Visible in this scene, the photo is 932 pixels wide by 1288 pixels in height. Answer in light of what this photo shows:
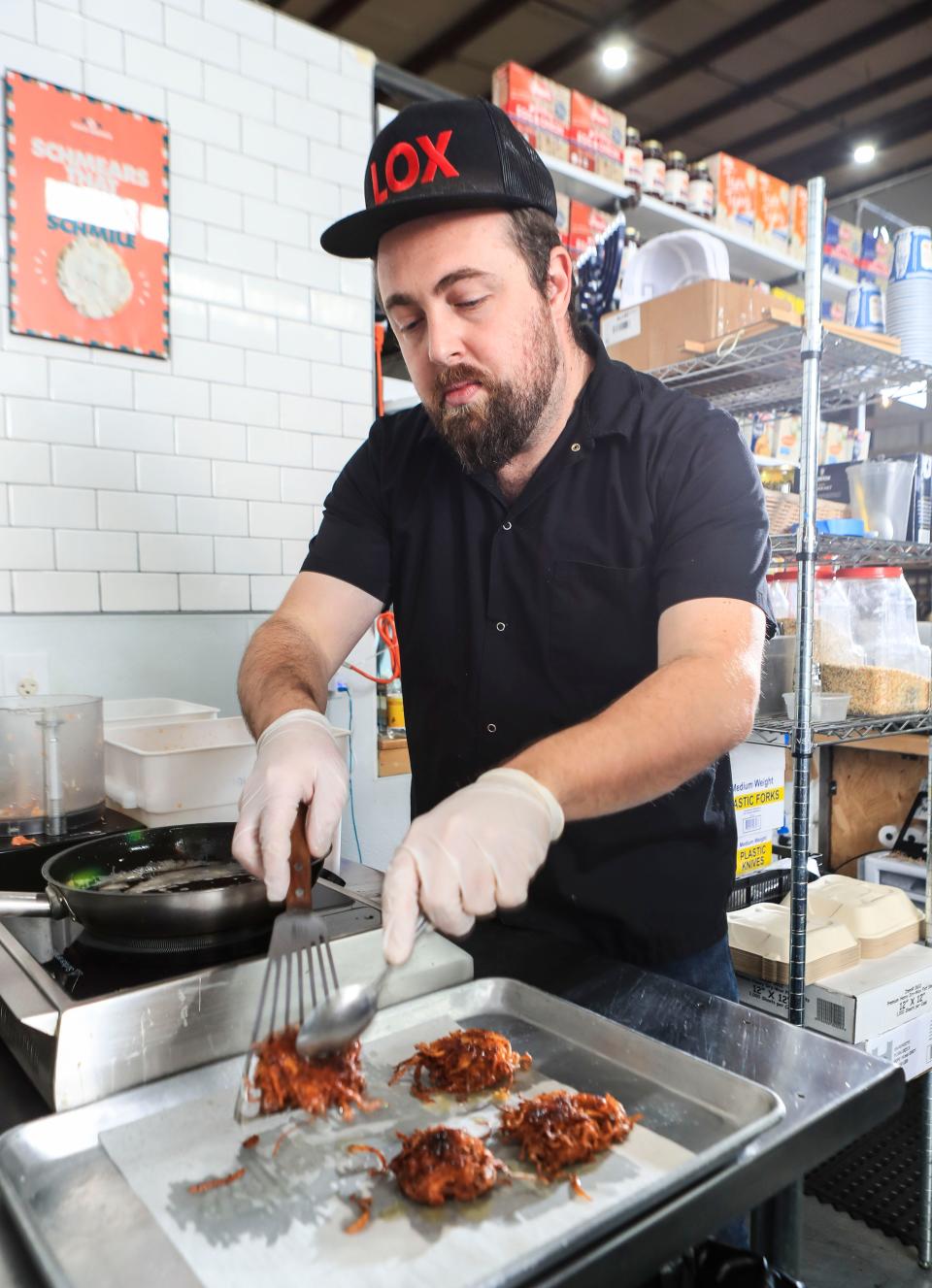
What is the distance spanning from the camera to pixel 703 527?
4.33ft

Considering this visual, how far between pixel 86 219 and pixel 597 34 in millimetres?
3183

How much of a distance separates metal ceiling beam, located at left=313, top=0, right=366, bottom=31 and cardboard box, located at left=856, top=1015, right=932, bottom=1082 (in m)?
4.60

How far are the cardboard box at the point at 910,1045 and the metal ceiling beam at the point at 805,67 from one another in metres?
4.41

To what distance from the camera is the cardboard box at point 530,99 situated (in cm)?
320

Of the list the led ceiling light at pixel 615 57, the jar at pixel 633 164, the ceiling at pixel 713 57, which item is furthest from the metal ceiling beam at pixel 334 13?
the jar at pixel 633 164

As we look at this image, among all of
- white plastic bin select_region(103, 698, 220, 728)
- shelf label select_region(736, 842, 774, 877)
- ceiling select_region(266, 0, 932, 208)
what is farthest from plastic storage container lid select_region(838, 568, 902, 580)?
ceiling select_region(266, 0, 932, 208)

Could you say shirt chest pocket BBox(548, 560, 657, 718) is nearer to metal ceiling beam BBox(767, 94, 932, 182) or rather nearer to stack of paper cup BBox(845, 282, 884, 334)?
stack of paper cup BBox(845, 282, 884, 334)

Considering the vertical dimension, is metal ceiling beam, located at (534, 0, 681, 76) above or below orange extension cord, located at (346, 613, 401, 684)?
above

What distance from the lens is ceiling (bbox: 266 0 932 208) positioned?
4352 millimetres

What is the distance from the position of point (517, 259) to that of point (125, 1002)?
42.4 inches

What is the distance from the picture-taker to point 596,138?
344cm

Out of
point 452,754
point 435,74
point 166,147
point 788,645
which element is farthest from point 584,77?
point 452,754

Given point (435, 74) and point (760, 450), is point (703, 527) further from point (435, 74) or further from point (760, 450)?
point (435, 74)

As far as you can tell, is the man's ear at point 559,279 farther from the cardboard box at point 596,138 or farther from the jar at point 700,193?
the jar at point 700,193
